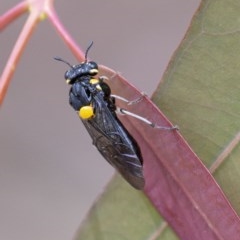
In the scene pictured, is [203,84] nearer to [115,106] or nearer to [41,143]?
[115,106]

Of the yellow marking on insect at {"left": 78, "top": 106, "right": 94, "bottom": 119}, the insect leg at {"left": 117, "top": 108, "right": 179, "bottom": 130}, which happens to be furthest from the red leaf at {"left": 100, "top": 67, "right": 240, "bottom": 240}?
the yellow marking on insect at {"left": 78, "top": 106, "right": 94, "bottom": 119}

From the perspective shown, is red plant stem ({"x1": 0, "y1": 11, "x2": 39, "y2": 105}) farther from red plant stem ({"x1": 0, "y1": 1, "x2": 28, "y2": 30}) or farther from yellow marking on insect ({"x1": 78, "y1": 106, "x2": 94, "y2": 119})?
yellow marking on insect ({"x1": 78, "y1": 106, "x2": 94, "y2": 119})

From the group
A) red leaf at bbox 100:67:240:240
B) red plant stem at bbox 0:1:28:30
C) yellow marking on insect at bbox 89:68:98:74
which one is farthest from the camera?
yellow marking on insect at bbox 89:68:98:74

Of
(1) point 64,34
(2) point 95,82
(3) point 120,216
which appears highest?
(1) point 64,34

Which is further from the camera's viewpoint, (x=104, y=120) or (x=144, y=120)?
(x=104, y=120)

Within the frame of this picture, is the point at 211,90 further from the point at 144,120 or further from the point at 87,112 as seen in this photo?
Result: the point at 87,112

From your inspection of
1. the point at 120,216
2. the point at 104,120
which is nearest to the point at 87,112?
the point at 104,120

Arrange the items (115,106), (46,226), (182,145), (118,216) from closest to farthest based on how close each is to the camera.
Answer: (182,145), (115,106), (118,216), (46,226)

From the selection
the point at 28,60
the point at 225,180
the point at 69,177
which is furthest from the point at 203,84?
the point at 28,60
